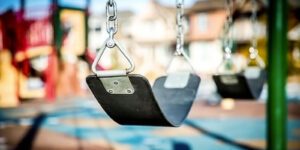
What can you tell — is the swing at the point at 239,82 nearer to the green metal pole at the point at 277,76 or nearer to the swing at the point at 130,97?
the green metal pole at the point at 277,76

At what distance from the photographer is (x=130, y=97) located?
5.74ft

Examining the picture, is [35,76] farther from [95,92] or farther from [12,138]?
[95,92]

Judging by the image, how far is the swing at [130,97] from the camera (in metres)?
1.66

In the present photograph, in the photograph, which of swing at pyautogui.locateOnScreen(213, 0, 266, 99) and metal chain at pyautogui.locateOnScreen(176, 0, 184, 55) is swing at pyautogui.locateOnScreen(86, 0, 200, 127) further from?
swing at pyautogui.locateOnScreen(213, 0, 266, 99)

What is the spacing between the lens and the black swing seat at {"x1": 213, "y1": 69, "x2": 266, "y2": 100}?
3.14 m

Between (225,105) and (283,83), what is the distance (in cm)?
1052

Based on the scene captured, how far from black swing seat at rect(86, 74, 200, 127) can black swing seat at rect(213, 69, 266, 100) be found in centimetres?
109

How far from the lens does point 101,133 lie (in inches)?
338

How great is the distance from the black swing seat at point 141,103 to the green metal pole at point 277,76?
1137 millimetres

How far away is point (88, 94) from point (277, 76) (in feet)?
63.4

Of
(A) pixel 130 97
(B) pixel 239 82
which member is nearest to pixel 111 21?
(A) pixel 130 97

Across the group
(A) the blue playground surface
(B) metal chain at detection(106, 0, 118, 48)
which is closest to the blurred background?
(A) the blue playground surface

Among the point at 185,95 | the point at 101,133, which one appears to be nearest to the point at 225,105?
the point at 101,133

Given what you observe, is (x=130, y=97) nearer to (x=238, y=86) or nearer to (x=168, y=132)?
(x=238, y=86)
